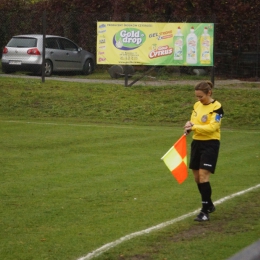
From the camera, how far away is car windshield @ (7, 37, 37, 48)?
88.0ft

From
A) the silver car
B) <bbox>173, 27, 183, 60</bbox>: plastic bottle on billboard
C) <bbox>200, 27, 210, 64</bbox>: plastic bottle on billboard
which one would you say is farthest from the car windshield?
<bbox>200, 27, 210, 64</bbox>: plastic bottle on billboard

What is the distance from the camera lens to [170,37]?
2355 cm

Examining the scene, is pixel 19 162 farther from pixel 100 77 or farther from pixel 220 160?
pixel 100 77

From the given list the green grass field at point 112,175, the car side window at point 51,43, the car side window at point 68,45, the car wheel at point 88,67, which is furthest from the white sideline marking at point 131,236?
the car wheel at point 88,67

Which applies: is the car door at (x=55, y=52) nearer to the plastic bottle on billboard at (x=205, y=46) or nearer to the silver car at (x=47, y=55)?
the silver car at (x=47, y=55)

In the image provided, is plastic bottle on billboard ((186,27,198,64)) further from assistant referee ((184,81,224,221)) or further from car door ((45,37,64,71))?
assistant referee ((184,81,224,221))

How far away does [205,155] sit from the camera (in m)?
8.55

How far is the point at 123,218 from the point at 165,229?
750 mm

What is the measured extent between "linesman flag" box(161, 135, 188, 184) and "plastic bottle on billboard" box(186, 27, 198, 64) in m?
14.8

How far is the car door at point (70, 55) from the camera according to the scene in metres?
28.1

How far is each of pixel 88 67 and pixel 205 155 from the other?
20.8 metres

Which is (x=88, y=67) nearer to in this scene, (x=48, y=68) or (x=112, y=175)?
(x=48, y=68)

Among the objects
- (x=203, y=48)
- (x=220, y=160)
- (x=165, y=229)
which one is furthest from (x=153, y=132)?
(x=165, y=229)

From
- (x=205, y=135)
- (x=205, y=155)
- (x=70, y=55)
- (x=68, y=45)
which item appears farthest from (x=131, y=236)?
(x=68, y=45)
